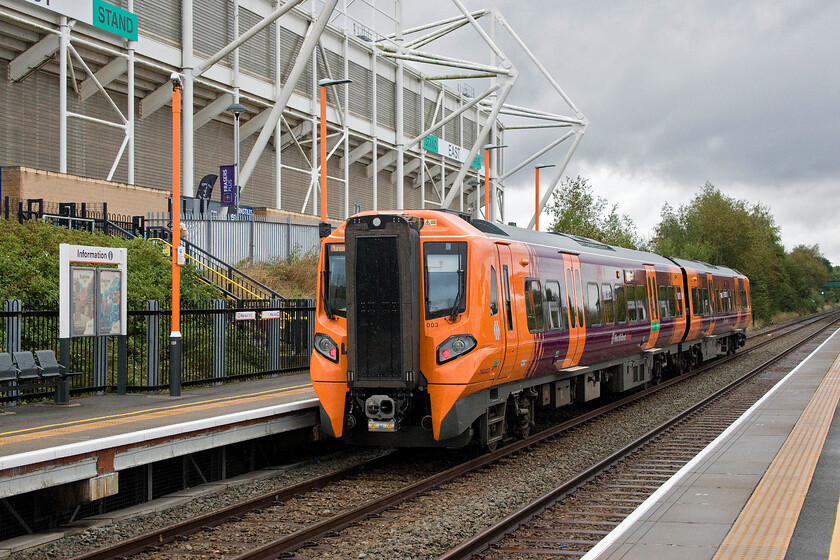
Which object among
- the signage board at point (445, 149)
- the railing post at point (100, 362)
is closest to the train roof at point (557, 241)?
the railing post at point (100, 362)

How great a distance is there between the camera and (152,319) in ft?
55.4

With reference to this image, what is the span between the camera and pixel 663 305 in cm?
2289

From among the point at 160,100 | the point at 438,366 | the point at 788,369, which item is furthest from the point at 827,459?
the point at 160,100

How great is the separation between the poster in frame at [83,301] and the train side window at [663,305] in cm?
1345

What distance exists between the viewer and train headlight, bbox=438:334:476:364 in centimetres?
1138

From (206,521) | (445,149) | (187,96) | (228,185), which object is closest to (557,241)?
(206,521)

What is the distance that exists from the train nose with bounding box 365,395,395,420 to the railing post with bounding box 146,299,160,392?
6.45 meters

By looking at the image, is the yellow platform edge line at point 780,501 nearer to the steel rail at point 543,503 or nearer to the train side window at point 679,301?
the steel rail at point 543,503

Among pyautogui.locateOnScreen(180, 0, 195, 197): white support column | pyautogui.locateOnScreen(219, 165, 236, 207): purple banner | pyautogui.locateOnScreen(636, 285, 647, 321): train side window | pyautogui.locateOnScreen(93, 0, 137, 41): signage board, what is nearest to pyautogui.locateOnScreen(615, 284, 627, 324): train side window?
pyautogui.locateOnScreen(636, 285, 647, 321): train side window

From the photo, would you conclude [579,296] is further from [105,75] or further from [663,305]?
[105,75]

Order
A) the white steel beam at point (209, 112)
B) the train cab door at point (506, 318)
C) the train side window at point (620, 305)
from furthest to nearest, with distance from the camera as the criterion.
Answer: the white steel beam at point (209, 112) → the train side window at point (620, 305) → the train cab door at point (506, 318)

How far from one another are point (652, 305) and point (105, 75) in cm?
2276

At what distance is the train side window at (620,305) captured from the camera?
18578 millimetres

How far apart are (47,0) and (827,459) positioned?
90.9 feet
